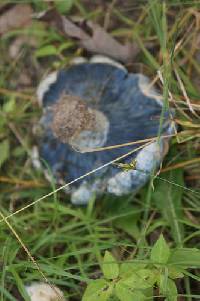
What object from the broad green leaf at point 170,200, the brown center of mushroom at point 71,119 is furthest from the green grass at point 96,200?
the brown center of mushroom at point 71,119

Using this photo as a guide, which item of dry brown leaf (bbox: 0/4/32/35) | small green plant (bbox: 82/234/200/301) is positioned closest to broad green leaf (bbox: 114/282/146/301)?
small green plant (bbox: 82/234/200/301)

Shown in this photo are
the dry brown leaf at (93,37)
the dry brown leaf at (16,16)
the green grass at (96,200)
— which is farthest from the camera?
the dry brown leaf at (16,16)

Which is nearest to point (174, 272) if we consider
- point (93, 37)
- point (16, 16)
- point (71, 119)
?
point (71, 119)

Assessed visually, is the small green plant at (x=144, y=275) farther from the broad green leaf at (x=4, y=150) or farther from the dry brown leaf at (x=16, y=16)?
the dry brown leaf at (x=16, y=16)

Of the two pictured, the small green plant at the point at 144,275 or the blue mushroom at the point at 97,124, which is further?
the blue mushroom at the point at 97,124

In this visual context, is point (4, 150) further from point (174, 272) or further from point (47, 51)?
point (174, 272)

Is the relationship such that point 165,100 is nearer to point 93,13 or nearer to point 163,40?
point 163,40
